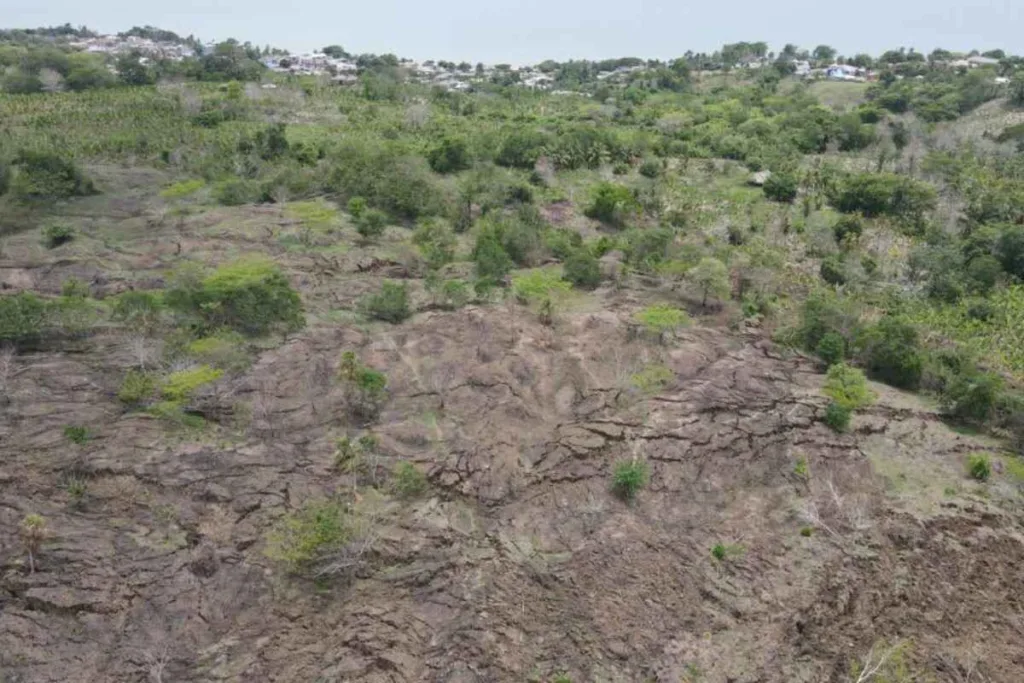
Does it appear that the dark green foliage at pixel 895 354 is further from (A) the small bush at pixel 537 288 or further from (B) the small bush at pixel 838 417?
(A) the small bush at pixel 537 288

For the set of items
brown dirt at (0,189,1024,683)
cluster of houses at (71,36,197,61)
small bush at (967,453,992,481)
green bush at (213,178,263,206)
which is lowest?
brown dirt at (0,189,1024,683)

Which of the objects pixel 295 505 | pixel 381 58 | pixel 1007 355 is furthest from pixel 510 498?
pixel 381 58

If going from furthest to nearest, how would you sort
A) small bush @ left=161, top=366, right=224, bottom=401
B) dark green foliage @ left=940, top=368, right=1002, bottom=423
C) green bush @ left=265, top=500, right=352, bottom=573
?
dark green foliage @ left=940, top=368, right=1002, bottom=423 < small bush @ left=161, top=366, right=224, bottom=401 < green bush @ left=265, top=500, right=352, bottom=573

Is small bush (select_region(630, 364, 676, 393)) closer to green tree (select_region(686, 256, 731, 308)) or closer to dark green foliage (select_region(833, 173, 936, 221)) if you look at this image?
green tree (select_region(686, 256, 731, 308))

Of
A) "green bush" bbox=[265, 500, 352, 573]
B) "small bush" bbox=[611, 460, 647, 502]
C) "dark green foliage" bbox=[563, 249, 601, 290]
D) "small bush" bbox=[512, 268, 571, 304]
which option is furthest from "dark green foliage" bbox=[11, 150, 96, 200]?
"small bush" bbox=[611, 460, 647, 502]

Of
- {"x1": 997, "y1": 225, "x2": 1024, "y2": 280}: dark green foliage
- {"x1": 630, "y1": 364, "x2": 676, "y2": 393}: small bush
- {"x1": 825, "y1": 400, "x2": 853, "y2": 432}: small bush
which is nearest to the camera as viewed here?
{"x1": 825, "y1": 400, "x2": 853, "y2": 432}: small bush

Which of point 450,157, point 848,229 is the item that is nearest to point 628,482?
point 848,229
